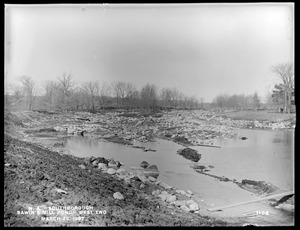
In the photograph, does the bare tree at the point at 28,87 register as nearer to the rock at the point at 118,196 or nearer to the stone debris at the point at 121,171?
the stone debris at the point at 121,171

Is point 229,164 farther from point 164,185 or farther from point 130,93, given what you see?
point 130,93

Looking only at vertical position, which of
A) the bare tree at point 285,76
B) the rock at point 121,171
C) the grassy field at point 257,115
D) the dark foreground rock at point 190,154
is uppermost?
the bare tree at point 285,76

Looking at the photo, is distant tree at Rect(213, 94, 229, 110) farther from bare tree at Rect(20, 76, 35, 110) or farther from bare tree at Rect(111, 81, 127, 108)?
bare tree at Rect(20, 76, 35, 110)

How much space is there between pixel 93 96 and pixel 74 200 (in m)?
1.25

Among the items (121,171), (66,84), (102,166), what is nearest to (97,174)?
(102,166)

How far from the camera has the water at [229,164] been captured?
3.34m

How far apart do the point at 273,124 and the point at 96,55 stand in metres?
2.34

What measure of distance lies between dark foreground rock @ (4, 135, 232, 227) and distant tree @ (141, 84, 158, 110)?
986mm

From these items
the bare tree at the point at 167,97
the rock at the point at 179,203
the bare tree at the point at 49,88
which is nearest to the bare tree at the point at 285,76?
the bare tree at the point at 167,97

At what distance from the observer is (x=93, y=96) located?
3438 mm

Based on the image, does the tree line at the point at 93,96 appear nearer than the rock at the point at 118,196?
No

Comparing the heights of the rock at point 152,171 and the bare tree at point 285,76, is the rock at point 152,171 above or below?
below

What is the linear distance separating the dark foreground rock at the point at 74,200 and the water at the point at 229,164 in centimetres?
27

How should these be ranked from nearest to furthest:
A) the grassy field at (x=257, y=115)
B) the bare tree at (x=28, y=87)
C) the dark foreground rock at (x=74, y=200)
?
the dark foreground rock at (x=74, y=200), the bare tree at (x=28, y=87), the grassy field at (x=257, y=115)
